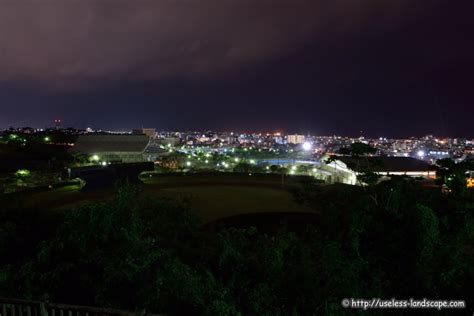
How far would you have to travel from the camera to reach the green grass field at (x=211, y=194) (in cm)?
2061

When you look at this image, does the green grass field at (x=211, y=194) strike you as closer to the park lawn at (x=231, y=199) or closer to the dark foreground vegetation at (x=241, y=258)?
the park lawn at (x=231, y=199)

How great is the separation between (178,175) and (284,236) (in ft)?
82.8

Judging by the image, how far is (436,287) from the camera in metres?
6.43

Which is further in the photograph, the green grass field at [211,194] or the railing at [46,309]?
the green grass field at [211,194]

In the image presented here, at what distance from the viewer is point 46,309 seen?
14.6 ft

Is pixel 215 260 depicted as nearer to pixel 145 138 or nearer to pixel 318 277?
pixel 318 277

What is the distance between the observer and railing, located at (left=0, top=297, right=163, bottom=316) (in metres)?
4.32

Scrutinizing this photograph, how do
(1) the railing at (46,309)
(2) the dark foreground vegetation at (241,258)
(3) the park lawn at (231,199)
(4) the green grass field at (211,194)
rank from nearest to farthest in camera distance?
(1) the railing at (46,309), (2) the dark foreground vegetation at (241,258), (3) the park lawn at (231,199), (4) the green grass field at (211,194)

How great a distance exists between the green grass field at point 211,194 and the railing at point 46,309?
11.1 m

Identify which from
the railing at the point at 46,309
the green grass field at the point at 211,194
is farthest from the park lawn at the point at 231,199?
the railing at the point at 46,309

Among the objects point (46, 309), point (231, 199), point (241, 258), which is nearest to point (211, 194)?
point (231, 199)

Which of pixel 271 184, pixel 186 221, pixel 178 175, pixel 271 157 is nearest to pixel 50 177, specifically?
pixel 178 175

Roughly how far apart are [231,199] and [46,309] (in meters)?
19.3

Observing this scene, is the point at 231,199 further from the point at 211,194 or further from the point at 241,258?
the point at 241,258
